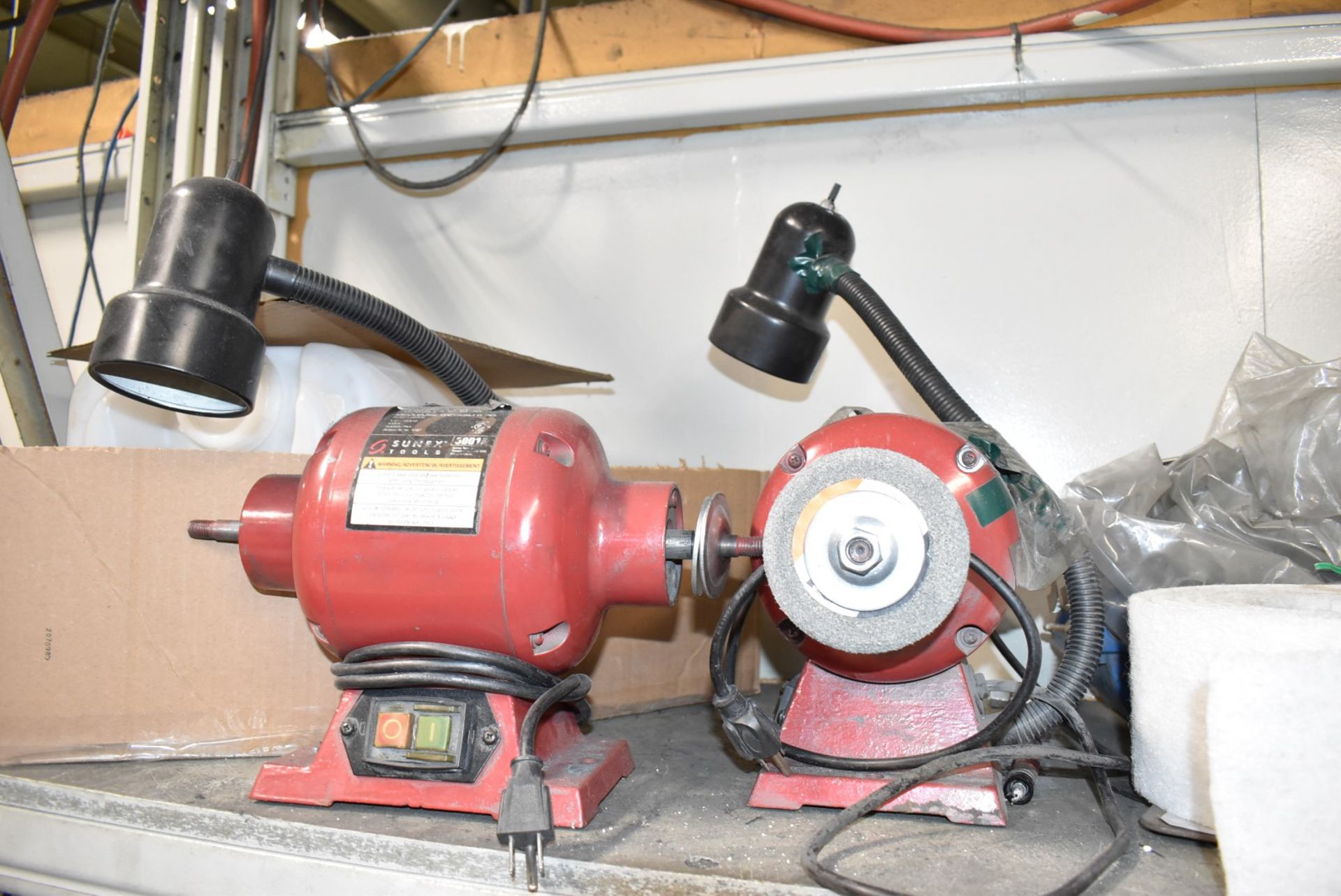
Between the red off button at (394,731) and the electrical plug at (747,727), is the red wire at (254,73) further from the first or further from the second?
the electrical plug at (747,727)

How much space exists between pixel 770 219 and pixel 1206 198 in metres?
0.57

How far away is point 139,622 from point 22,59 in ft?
3.16

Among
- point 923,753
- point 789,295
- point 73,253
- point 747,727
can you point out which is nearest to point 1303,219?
point 789,295

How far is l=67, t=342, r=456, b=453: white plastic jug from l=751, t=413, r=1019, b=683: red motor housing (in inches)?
19.3

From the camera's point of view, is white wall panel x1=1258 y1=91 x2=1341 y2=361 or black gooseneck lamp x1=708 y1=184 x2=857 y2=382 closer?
black gooseneck lamp x1=708 y1=184 x2=857 y2=382

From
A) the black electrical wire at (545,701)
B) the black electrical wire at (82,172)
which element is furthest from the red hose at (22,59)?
the black electrical wire at (545,701)

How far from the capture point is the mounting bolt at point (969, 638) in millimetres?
677

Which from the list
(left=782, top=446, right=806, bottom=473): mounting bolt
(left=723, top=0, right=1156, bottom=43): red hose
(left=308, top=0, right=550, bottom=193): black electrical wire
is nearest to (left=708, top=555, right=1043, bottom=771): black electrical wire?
(left=782, top=446, right=806, bottom=473): mounting bolt

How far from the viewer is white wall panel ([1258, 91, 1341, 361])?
3.47 ft

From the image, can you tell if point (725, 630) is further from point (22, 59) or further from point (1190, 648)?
point (22, 59)

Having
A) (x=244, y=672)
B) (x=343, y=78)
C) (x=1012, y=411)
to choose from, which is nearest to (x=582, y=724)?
(x=244, y=672)

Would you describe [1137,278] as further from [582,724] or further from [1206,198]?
[582,724]

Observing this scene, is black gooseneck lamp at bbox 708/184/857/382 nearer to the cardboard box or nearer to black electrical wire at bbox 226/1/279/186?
the cardboard box

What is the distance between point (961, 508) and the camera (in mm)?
650
